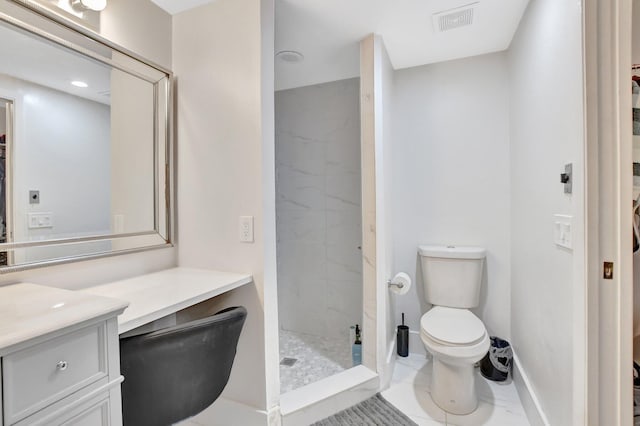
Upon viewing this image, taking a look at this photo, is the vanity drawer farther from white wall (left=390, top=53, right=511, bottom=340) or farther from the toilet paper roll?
white wall (left=390, top=53, right=511, bottom=340)

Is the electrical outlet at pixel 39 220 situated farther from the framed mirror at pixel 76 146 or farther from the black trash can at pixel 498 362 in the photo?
the black trash can at pixel 498 362

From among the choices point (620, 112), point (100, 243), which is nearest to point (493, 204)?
point (620, 112)

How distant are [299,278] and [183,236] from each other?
→ 128 centimetres

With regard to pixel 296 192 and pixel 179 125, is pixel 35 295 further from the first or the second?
pixel 296 192

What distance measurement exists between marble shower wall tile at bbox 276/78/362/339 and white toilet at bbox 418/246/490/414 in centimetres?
61

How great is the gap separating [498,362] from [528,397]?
1.16ft

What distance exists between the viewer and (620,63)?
2.97ft

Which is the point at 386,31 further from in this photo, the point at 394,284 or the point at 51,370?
the point at 51,370

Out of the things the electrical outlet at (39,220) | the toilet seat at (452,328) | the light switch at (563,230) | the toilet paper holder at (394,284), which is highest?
the electrical outlet at (39,220)

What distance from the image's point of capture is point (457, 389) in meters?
1.63

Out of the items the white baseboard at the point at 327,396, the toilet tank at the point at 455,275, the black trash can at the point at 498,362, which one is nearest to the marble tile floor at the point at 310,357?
the white baseboard at the point at 327,396

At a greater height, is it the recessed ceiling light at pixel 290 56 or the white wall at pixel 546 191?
the recessed ceiling light at pixel 290 56

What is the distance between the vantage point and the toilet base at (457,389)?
163 cm

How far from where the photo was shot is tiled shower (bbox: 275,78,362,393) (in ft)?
7.91
